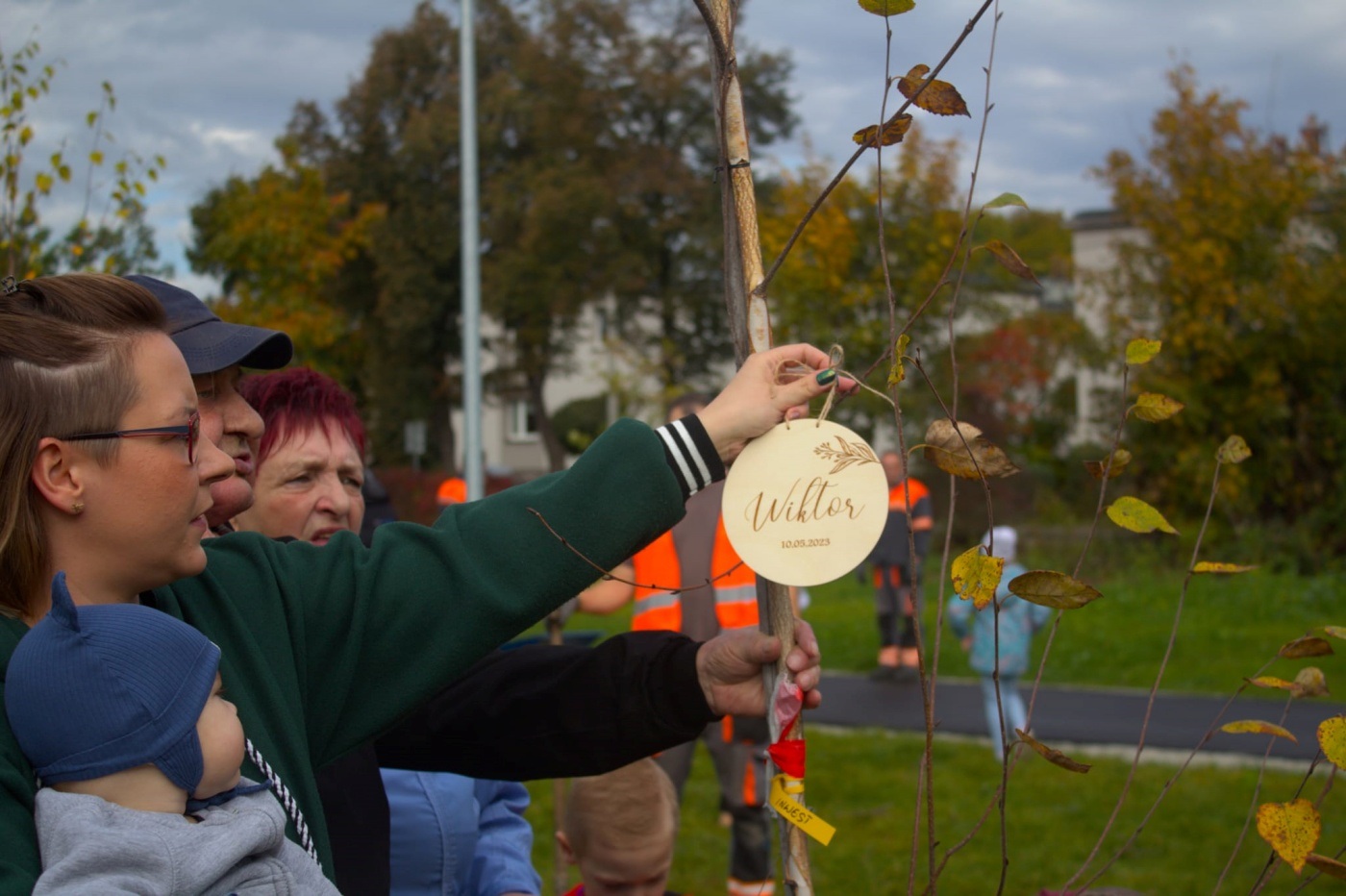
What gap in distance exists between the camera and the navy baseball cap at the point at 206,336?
6.11ft

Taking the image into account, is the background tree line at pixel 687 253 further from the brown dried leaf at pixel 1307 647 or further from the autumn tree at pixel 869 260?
the brown dried leaf at pixel 1307 647

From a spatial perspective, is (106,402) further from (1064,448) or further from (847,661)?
(1064,448)

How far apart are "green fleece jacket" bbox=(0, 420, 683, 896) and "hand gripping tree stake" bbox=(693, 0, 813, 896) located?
0.20 meters

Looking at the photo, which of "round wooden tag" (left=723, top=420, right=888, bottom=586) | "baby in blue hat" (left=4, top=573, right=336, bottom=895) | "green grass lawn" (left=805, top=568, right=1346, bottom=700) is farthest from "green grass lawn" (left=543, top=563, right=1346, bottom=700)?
"baby in blue hat" (left=4, top=573, right=336, bottom=895)

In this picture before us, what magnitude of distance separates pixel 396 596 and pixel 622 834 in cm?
139

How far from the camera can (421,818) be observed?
2576 mm

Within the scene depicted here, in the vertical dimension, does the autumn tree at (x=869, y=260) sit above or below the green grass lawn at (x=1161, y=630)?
above

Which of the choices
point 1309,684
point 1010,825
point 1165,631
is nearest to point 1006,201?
Answer: point 1309,684

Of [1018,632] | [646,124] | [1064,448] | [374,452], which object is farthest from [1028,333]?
[1018,632]

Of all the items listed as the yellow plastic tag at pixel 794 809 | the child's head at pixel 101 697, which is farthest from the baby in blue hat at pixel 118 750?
the yellow plastic tag at pixel 794 809

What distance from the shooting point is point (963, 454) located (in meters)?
1.53

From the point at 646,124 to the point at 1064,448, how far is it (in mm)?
13424

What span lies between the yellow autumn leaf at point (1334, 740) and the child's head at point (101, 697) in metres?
1.27

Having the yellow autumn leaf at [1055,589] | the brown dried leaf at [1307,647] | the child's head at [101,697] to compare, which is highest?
the yellow autumn leaf at [1055,589]
